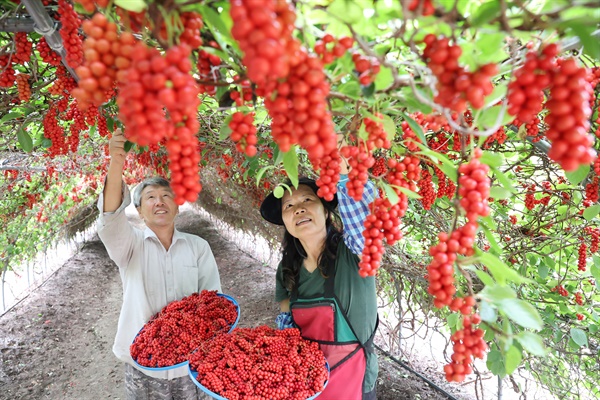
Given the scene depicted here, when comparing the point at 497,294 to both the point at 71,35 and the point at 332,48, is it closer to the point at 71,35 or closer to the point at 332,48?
the point at 332,48

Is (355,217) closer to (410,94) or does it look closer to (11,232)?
(410,94)

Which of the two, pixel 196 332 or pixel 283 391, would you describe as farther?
pixel 196 332

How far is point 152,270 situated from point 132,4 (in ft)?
6.12

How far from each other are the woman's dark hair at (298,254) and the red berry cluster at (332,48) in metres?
1.35

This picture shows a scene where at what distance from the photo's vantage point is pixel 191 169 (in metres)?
0.46

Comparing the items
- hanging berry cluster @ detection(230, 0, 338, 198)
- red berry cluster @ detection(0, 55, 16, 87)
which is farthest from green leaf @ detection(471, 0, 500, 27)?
red berry cluster @ detection(0, 55, 16, 87)

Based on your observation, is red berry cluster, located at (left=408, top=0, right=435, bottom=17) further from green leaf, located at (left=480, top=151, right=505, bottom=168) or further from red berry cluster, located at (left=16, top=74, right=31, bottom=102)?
red berry cluster, located at (left=16, top=74, right=31, bottom=102)

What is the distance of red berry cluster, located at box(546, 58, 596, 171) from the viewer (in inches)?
15.9

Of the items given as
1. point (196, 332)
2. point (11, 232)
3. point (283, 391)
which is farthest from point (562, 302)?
point (11, 232)

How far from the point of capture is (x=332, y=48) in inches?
19.7

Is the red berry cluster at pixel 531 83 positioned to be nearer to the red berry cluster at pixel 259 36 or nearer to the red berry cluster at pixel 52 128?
the red berry cluster at pixel 259 36

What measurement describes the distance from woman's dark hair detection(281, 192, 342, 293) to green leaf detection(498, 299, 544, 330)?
3.95 feet

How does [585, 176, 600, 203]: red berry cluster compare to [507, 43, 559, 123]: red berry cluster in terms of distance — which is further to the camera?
[585, 176, 600, 203]: red berry cluster

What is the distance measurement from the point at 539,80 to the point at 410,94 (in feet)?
0.62
